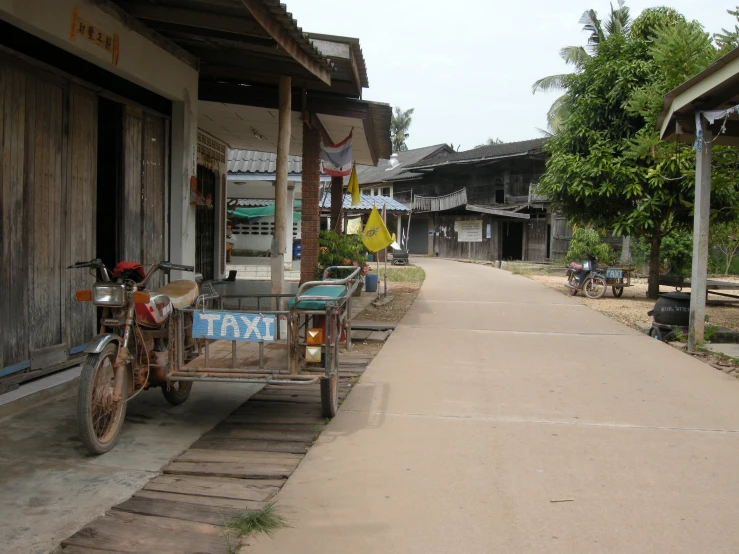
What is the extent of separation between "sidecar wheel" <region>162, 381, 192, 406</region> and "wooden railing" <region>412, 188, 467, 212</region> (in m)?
30.3

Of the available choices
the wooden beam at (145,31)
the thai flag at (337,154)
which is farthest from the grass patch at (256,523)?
the thai flag at (337,154)

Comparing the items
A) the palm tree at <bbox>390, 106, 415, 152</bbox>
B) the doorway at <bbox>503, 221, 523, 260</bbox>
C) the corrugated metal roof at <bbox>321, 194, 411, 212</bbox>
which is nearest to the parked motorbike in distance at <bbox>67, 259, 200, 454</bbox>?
the corrugated metal roof at <bbox>321, 194, 411, 212</bbox>

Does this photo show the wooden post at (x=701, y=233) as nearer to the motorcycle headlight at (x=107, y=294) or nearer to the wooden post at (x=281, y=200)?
the wooden post at (x=281, y=200)

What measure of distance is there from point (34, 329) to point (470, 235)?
32388mm

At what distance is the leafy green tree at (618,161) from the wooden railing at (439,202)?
18.1m

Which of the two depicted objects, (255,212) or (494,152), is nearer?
(255,212)

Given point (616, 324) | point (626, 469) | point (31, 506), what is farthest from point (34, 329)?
point (616, 324)

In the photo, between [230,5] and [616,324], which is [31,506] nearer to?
[230,5]

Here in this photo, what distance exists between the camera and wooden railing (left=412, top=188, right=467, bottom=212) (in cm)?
3524

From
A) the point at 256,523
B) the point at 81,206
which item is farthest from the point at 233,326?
Answer: the point at 81,206

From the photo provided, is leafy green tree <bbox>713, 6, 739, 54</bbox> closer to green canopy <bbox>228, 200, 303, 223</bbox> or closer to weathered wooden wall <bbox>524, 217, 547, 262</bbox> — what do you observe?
green canopy <bbox>228, 200, 303, 223</bbox>

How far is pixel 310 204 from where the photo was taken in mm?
9820

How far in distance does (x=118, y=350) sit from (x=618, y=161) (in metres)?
13.0

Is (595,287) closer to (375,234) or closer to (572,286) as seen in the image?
(572,286)
